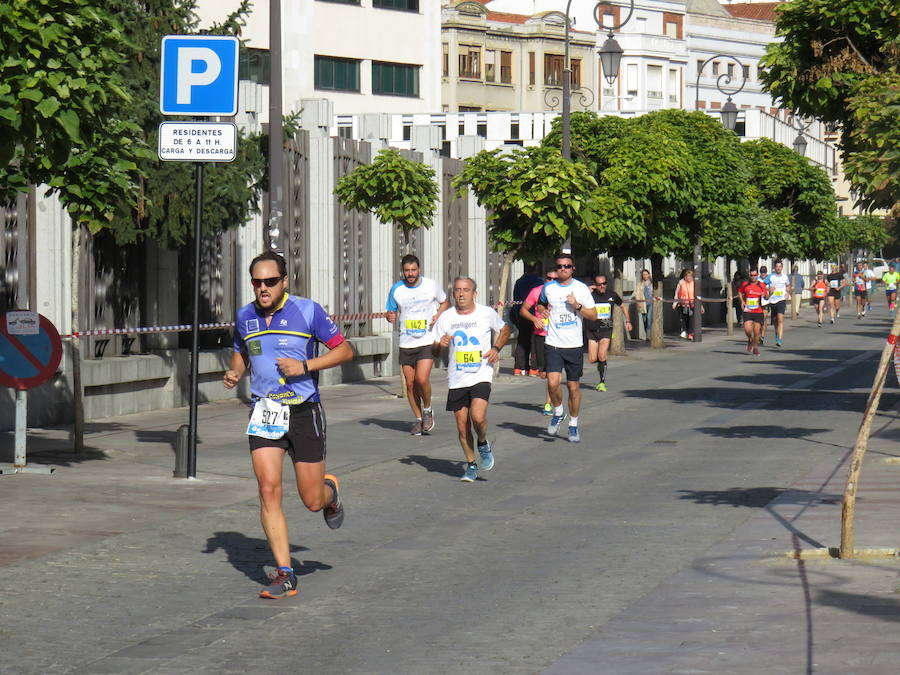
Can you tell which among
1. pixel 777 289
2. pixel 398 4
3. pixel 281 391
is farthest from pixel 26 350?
pixel 398 4

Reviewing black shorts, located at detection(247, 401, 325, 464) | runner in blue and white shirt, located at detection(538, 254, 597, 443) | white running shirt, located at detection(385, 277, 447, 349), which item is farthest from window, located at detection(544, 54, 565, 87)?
black shorts, located at detection(247, 401, 325, 464)

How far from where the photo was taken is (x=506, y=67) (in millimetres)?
90750

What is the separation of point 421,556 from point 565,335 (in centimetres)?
741

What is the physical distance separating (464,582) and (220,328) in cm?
1367

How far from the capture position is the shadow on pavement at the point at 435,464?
14430 millimetres

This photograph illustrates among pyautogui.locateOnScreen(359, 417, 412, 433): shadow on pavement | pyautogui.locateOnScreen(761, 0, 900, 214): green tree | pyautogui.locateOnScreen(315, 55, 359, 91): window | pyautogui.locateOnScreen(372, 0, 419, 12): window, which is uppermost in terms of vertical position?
pyautogui.locateOnScreen(372, 0, 419, 12): window

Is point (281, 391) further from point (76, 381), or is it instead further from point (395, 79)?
point (395, 79)

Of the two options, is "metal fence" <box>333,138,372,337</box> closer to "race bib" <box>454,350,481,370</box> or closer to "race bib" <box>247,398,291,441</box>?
"race bib" <box>454,350,481,370</box>

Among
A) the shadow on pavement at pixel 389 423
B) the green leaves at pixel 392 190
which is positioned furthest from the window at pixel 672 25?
the shadow on pavement at pixel 389 423

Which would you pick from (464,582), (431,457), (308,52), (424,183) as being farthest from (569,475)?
(308,52)

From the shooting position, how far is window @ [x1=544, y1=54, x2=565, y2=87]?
92500 millimetres

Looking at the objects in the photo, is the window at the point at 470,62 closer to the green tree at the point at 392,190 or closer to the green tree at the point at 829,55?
the green tree at the point at 392,190

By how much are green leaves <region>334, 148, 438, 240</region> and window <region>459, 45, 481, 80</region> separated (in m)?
63.5

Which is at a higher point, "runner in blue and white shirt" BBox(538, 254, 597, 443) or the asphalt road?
"runner in blue and white shirt" BBox(538, 254, 597, 443)
